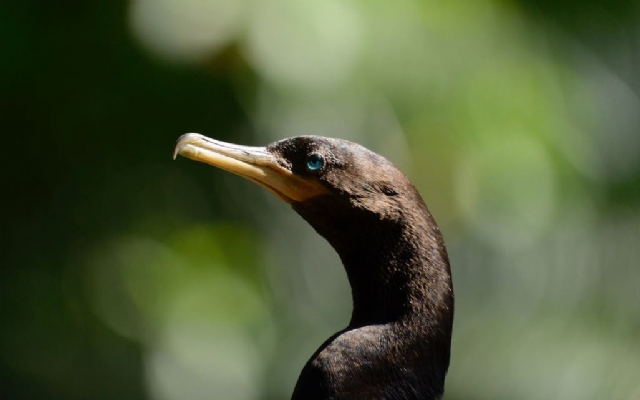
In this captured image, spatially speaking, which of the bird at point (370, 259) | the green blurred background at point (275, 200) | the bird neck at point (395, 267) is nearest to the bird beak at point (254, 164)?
the bird at point (370, 259)

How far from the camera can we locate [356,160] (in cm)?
345

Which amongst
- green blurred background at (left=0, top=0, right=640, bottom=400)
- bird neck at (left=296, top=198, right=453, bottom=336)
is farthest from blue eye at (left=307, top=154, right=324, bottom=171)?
green blurred background at (left=0, top=0, right=640, bottom=400)

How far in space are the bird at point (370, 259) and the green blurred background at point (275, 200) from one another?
3.03 meters

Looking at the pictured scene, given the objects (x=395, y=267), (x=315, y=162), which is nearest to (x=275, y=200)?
(x=315, y=162)

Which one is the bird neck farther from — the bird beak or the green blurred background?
the green blurred background

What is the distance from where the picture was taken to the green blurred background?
22.0 ft

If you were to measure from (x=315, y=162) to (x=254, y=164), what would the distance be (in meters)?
0.21

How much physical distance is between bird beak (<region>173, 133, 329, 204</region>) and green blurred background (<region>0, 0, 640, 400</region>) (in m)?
2.96

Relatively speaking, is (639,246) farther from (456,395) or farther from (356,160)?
(356,160)

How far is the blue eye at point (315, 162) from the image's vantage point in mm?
3479

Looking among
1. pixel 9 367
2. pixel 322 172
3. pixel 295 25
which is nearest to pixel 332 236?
pixel 322 172

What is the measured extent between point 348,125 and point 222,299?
51.6 inches

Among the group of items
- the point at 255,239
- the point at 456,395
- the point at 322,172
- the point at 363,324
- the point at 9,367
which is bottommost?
the point at 9,367

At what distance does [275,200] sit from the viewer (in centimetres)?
732
